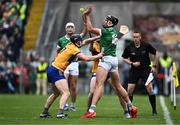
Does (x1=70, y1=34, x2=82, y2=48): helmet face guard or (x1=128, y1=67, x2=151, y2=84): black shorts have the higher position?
(x1=70, y1=34, x2=82, y2=48): helmet face guard

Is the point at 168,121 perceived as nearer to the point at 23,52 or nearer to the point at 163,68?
the point at 163,68

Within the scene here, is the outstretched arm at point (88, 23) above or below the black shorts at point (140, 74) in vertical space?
above

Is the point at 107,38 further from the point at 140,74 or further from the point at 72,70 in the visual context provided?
the point at 72,70

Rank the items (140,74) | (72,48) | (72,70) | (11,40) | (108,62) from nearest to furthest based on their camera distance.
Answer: (72,48)
(108,62)
(140,74)
(72,70)
(11,40)

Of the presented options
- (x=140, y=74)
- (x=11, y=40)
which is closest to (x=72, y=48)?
(x=140, y=74)

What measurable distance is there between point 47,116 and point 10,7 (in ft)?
88.1

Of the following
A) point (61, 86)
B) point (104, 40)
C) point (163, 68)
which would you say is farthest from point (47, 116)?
point (163, 68)

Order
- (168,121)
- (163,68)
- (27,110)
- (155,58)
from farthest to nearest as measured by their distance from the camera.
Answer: (163,68) → (27,110) → (155,58) → (168,121)

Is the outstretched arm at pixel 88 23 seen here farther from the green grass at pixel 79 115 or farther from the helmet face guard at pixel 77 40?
the green grass at pixel 79 115

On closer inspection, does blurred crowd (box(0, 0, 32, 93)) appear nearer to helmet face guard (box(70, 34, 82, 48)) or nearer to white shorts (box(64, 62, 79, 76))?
white shorts (box(64, 62, 79, 76))

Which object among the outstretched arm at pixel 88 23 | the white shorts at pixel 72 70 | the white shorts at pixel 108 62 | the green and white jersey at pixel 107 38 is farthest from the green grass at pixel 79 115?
the outstretched arm at pixel 88 23

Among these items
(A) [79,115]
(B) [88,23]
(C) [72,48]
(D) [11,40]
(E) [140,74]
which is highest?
(B) [88,23]

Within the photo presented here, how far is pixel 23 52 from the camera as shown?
42594 mm

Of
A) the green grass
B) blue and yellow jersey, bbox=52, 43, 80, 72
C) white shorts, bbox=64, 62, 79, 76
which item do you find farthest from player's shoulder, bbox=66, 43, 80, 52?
white shorts, bbox=64, 62, 79, 76
